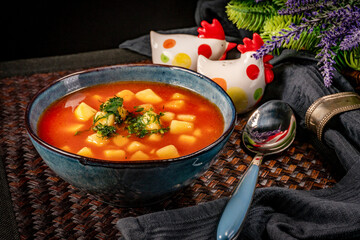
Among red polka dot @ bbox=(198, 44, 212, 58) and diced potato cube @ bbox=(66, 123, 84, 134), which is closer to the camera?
diced potato cube @ bbox=(66, 123, 84, 134)

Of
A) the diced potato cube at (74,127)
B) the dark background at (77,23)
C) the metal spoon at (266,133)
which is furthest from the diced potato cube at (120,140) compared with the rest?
the dark background at (77,23)

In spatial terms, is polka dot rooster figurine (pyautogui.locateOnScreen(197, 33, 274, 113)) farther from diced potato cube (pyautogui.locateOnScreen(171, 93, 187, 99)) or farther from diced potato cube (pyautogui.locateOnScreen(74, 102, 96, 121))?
diced potato cube (pyautogui.locateOnScreen(74, 102, 96, 121))

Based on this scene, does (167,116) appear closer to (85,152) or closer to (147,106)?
(147,106)

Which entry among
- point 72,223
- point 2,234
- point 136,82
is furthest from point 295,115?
point 2,234

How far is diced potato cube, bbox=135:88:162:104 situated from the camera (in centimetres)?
125

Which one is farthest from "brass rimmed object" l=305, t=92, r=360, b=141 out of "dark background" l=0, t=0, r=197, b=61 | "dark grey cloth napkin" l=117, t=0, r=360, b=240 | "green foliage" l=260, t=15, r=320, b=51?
"dark background" l=0, t=0, r=197, b=61

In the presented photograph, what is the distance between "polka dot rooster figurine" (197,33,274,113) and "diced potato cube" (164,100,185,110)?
0.23 metres

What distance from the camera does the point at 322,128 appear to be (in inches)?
48.0

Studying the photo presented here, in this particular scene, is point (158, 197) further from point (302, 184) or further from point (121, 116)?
point (302, 184)

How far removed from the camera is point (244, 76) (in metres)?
1.39

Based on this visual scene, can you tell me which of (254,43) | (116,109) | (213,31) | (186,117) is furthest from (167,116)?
(213,31)

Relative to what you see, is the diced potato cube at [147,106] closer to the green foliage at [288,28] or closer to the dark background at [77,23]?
the green foliage at [288,28]

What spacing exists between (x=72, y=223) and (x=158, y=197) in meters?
0.23

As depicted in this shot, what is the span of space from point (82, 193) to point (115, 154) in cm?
16
